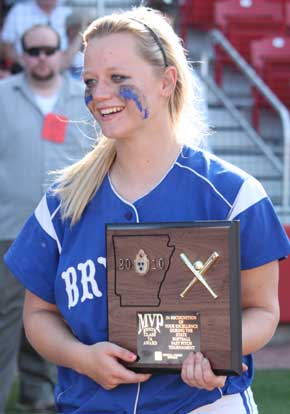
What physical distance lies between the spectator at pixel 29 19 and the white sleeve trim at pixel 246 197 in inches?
287

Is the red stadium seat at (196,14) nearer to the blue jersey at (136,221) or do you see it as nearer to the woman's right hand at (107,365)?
the blue jersey at (136,221)

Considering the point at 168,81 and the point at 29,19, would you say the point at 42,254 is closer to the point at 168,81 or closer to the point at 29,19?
the point at 168,81

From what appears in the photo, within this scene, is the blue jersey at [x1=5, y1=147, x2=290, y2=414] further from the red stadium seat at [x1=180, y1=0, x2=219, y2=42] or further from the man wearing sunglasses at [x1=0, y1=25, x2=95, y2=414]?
the red stadium seat at [x1=180, y1=0, x2=219, y2=42]

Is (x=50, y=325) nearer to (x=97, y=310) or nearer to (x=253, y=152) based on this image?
(x=97, y=310)

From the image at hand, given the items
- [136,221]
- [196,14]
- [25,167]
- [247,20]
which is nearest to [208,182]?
[136,221]

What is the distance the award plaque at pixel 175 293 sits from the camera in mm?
2207

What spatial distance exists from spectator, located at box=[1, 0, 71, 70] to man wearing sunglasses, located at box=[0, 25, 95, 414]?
3894 mm

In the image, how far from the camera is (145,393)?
2.39m

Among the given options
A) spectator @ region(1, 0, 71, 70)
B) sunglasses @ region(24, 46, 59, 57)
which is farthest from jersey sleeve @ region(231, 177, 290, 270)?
spectator @ region(1, 0, 71, 70)

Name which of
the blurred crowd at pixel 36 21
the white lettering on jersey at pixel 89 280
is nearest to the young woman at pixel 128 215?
the white lettering on jersey at pixel 89 280


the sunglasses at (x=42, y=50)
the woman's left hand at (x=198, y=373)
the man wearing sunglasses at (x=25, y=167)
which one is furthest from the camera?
the sunglasses at (x=42, y=50)

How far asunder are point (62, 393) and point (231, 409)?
44cm

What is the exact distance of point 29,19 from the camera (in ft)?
32.3

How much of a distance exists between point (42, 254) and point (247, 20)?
9284 millimetres
